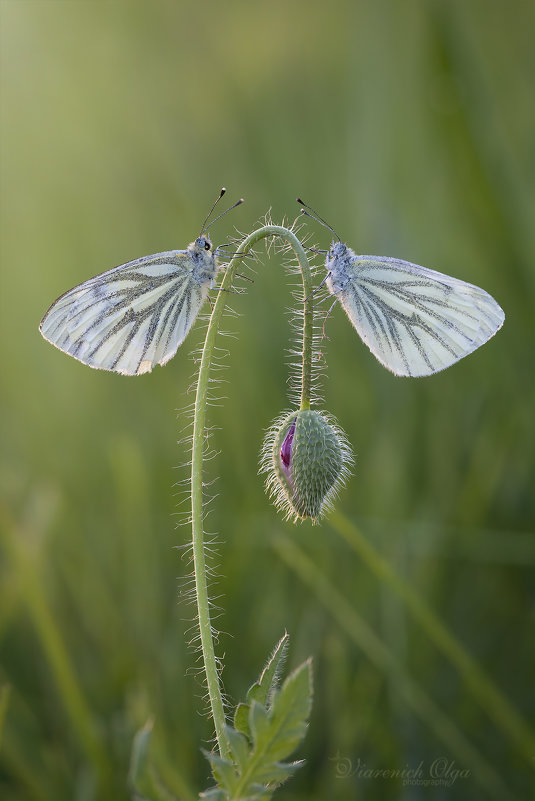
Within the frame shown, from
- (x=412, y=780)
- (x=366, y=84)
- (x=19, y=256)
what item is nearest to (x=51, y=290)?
(x=19, y=256)

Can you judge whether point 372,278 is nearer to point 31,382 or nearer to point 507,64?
point 31,382

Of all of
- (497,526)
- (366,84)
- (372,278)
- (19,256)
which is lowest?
(497,526)

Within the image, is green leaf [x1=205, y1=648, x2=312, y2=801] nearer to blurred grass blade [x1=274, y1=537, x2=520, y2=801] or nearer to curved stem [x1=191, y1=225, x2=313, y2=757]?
curved stem [x1=191, y1=225, x2=313, y2=757]

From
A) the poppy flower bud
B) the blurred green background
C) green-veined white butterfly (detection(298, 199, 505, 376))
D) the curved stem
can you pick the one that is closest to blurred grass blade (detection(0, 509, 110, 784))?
the blurred green background

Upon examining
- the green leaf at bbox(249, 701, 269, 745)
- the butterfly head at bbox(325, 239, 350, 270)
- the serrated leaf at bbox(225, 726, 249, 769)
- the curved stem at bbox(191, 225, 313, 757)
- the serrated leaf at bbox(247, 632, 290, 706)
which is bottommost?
the serrated leaf at bbox(225, 726, 249, 769)

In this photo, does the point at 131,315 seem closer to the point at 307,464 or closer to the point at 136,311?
the point at 136,311
